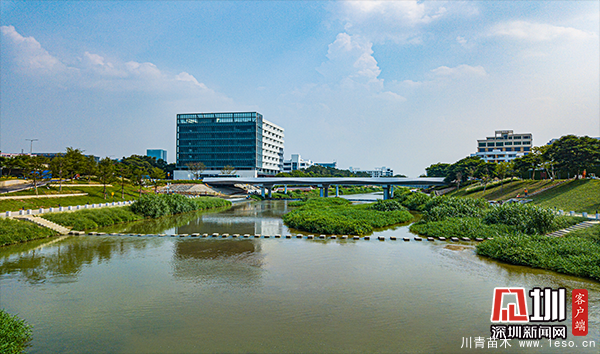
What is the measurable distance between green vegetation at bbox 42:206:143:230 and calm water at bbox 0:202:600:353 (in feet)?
24.3

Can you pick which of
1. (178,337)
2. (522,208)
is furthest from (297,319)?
(522,208)

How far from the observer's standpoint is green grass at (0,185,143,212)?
3503 cm

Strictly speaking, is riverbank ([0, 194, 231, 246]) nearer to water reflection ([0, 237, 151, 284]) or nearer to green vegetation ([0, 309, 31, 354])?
water reflection ([0, 237, 151, 284])

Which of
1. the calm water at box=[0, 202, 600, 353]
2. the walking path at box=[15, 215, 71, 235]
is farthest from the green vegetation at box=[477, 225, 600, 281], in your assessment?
the walking path at box=[15, 215, 71, 235]

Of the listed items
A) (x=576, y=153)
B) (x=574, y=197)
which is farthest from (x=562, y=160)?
(x=574, y=197)

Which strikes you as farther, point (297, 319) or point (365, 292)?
point (365, 292)

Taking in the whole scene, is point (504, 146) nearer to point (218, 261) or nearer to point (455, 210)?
point (455, 210)

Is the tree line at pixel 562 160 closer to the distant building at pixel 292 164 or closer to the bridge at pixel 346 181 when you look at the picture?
the bridge at pixel 346 181

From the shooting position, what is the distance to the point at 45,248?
24734 mm

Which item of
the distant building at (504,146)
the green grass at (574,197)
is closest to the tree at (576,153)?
the green grass at (574,197)

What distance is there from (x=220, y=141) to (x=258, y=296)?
122 meters

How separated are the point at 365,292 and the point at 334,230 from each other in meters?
15.8

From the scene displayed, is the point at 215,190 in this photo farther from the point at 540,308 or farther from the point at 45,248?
the point at 540,308

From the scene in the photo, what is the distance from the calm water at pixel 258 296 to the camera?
1091 centimetres
